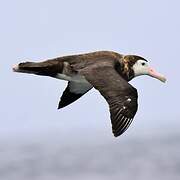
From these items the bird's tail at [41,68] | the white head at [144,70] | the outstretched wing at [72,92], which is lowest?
the outstretched wing at [72,92]

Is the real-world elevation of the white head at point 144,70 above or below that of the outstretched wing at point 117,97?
below

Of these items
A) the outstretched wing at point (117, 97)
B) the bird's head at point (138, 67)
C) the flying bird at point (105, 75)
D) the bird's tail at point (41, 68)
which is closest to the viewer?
the outstretched wing at point (117, 97)

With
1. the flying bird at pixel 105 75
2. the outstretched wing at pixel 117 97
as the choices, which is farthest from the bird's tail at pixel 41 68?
the outstretched wing at pixel 117 97

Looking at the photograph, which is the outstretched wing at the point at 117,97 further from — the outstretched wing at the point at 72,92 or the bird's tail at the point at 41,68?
the outstretched wing at the point at 72,92

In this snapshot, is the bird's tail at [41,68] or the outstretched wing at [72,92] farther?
the outstretched wing at [72,92]

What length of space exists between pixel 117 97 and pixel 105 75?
4.09ft

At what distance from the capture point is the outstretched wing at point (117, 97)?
2827cm

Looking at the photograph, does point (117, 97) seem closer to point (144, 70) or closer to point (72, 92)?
point (144, 70)

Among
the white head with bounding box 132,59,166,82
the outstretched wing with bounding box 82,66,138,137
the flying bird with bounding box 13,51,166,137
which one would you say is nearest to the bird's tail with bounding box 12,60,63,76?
the flying bird with bounding box 13,51,166,137

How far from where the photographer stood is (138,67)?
33.3 m
